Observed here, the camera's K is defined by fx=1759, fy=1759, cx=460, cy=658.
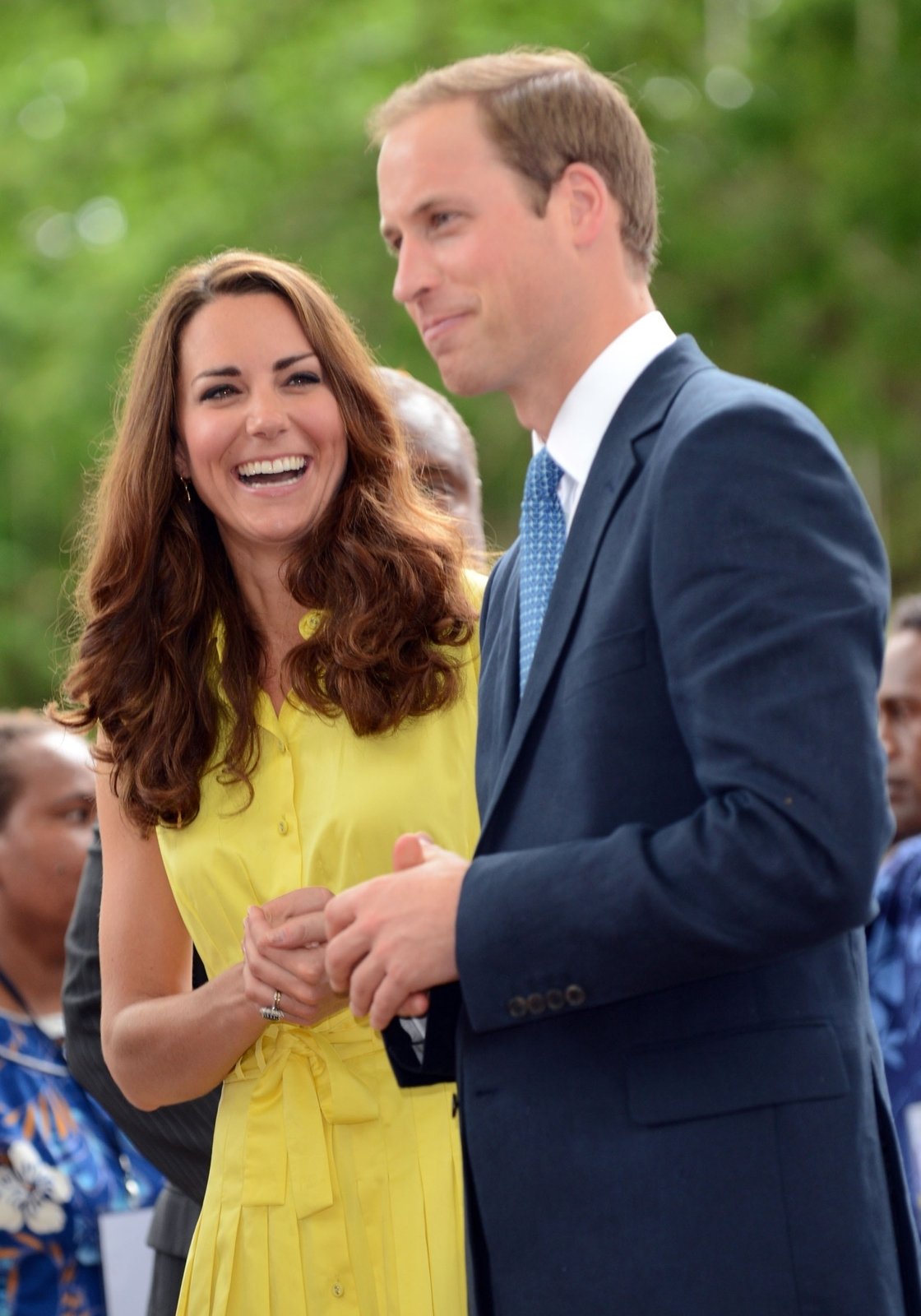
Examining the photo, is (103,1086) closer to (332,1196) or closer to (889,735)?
(332,1196)

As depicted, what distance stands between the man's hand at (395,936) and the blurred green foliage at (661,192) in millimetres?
8246

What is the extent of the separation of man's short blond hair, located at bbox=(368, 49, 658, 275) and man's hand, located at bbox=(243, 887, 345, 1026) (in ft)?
3.14

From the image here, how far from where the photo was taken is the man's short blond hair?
2.01m

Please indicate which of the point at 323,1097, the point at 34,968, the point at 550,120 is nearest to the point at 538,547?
the point at 550,120

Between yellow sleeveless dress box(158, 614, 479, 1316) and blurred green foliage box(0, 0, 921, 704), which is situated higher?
blurred green foliage box(0, 0, 921, 704)

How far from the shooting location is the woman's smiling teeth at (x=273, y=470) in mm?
2922

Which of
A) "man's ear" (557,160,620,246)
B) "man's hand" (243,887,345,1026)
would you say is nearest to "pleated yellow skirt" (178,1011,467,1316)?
"man's hand" (243,887,345,1026)

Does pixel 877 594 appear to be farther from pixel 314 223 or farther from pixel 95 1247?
pixel 314 223

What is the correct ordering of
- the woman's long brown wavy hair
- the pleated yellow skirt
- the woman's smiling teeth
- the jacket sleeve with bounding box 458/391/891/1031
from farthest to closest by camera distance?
1. the woman's smiling teeth
2. the woman's long brown wavy hair
3. the pleated yellow skirt
4. the jacket sleeve with bounding box 458/391/891/1031

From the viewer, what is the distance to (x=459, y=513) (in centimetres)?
358

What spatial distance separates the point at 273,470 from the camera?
2930 millimetres

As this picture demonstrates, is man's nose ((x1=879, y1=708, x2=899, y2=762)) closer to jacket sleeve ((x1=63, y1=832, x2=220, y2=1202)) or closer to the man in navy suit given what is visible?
jacket sleeve ((x1=63, y1=832, x2=220, y2=1202))

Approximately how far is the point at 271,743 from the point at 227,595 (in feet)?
1.09

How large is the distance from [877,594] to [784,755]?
0.20 meters
